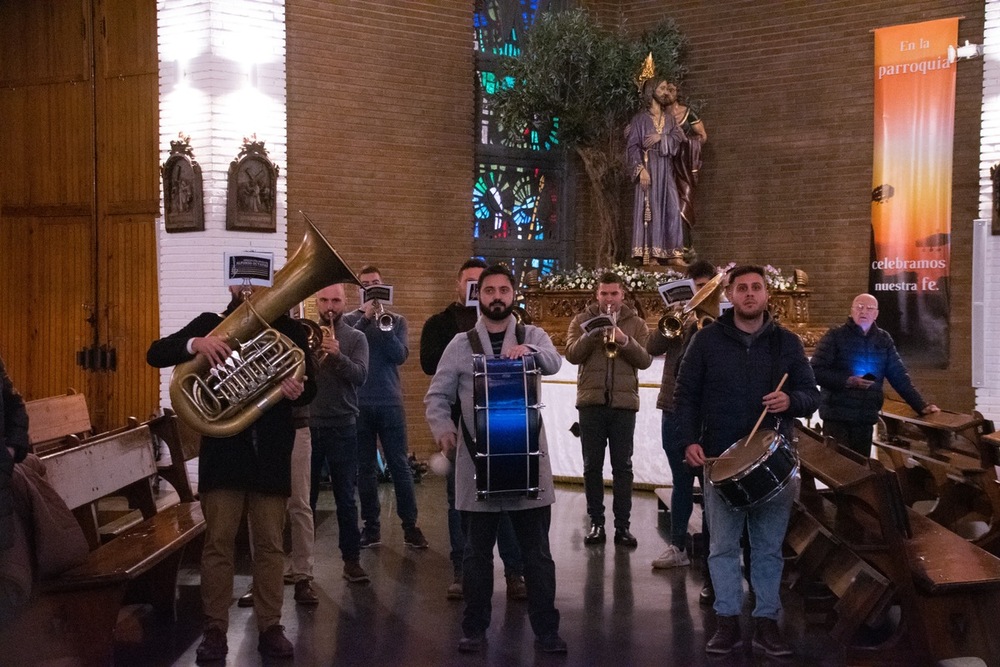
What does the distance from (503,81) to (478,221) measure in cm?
165

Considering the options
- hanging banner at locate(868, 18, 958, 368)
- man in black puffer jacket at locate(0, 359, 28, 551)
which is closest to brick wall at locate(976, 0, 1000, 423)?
hanging banner at locate(868, 18, 958, 368)

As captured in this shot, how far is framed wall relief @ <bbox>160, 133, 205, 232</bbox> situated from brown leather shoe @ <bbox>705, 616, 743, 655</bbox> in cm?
666

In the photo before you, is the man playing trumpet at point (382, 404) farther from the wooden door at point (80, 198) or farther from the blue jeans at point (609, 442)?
the wooden door at point (80, 198)

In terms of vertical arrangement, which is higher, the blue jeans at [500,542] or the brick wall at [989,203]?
the brick wall at [989,203]

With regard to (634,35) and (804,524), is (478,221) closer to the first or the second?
(634,35)

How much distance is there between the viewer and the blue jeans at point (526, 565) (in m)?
4.89

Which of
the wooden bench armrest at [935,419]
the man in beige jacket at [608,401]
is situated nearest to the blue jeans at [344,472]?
the man in beige jacket at [608,401]

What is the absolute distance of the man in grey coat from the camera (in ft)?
16.0

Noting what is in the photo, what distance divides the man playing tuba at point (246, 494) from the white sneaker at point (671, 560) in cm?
264

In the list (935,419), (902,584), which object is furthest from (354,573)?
(935,419)

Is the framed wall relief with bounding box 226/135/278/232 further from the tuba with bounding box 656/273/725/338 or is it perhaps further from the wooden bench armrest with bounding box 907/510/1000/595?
the wooden bench armrest with bounding box 907/510/1000/595

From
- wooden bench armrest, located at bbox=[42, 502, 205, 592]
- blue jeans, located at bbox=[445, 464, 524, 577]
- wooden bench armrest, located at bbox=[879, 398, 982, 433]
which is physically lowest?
blue jeans, located at bbox=[445, 464, 524, 577]

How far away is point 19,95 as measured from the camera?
1087cm

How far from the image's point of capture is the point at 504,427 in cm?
474
